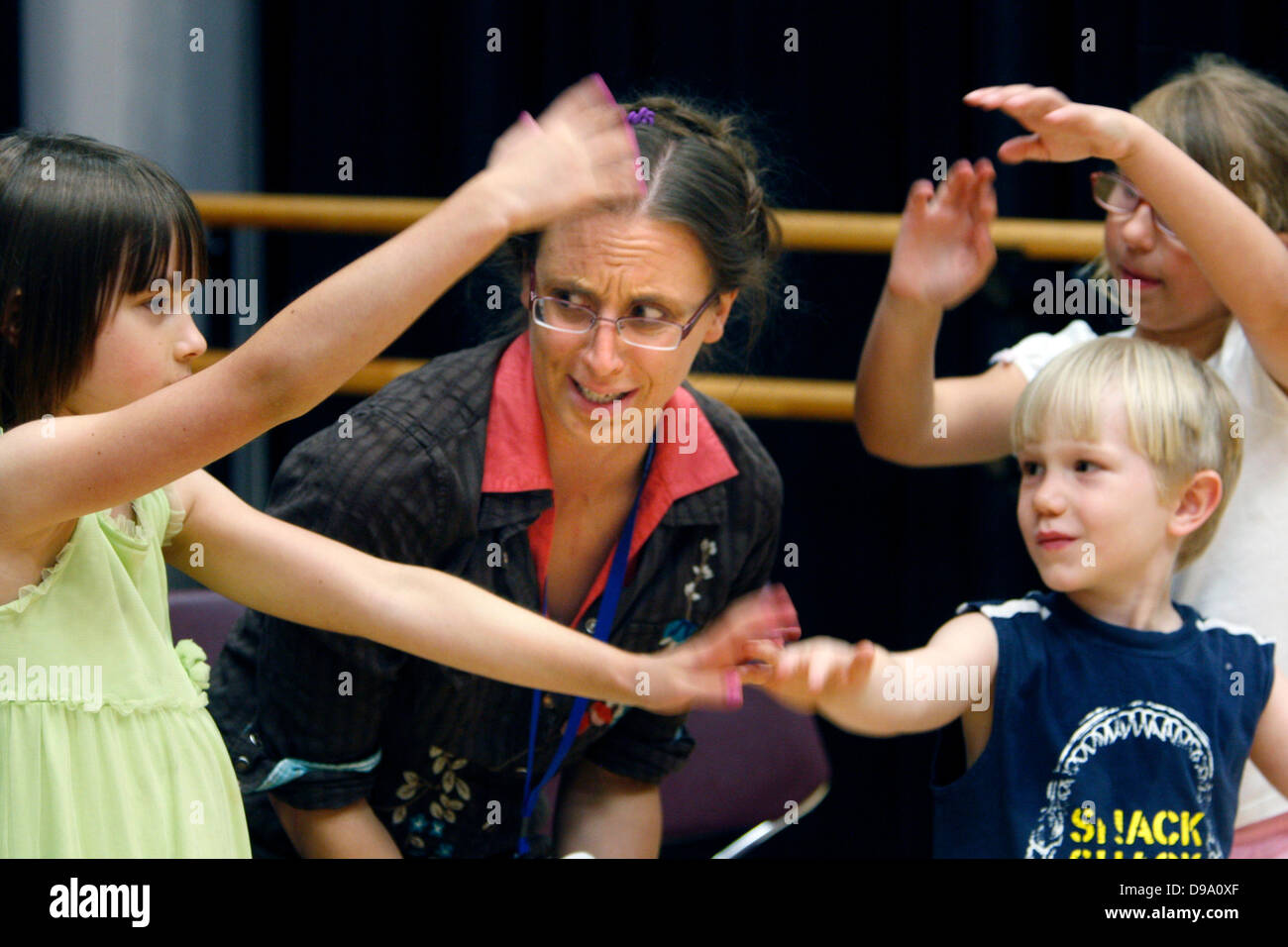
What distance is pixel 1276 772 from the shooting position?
145cm

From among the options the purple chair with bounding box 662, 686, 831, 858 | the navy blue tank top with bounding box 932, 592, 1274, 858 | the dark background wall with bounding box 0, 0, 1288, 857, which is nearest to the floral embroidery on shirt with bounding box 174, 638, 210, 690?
the navy blue tank top with bounding box 932, 592, 1274, 858

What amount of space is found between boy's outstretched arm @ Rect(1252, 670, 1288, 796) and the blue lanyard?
65 centimetres

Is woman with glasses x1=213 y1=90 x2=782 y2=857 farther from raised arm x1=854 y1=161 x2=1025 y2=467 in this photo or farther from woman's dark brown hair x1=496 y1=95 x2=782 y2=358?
raised arm x1=854 y1=161 x2=1025 y2=467

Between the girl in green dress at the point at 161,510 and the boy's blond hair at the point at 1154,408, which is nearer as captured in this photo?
the girl in green dress at the point at 161,510

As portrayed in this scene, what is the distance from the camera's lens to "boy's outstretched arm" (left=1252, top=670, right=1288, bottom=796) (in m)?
1.44

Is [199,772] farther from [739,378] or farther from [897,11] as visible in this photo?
[897,11]

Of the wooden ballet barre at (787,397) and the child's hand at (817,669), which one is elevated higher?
the wooden ballet barre at (787,397)

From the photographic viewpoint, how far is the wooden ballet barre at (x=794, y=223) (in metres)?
2.06

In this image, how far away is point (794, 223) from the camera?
6.87 feet

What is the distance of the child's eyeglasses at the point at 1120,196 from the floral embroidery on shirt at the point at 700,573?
55 cm

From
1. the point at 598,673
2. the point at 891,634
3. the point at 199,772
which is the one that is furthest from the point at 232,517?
the point at 891,634

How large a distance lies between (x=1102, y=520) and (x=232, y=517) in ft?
2.71

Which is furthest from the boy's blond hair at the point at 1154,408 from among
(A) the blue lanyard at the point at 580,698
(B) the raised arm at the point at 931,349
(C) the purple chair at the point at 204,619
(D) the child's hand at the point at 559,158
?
(C) the purple chair at the point at 204,619

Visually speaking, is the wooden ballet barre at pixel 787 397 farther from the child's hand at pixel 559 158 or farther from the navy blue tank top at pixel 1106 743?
the child's hand at pixel 559 158
